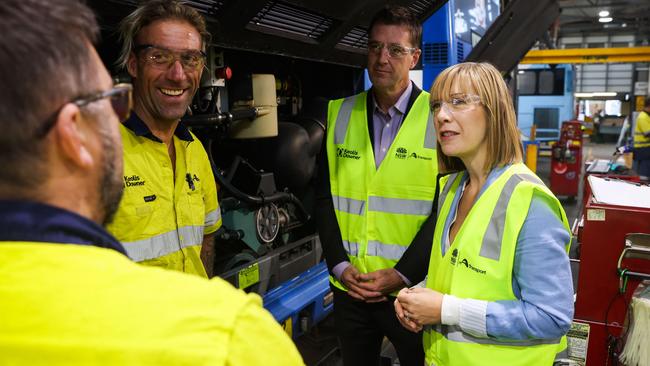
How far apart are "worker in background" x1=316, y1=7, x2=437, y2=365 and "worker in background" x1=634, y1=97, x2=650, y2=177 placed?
842 centimetres

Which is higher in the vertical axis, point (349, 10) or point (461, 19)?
point (461, 19)

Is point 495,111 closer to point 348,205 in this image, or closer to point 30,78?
point 348,205

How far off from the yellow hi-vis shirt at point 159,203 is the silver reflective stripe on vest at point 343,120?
22.1 inches

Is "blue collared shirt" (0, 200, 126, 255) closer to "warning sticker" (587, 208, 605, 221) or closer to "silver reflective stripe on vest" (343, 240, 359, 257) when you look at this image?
"silver reflective stripe on vest" (343, 240, 359, 257)

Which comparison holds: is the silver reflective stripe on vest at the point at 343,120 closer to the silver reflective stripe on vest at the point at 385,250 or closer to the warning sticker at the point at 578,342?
the silver reflective stripe on vest at the point at 385,250

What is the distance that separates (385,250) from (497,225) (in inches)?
26.2

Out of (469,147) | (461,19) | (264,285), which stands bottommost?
(264,285)

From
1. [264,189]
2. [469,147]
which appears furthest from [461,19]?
[469,147]

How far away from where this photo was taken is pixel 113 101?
0.72 meters

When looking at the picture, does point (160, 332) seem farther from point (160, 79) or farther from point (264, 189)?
point (264, 189)

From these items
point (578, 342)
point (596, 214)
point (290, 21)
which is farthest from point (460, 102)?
point (578, 342)

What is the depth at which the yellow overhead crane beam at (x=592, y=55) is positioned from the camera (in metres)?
10.0

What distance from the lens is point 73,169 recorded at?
2.07ft

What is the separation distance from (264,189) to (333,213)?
2.88 ft
